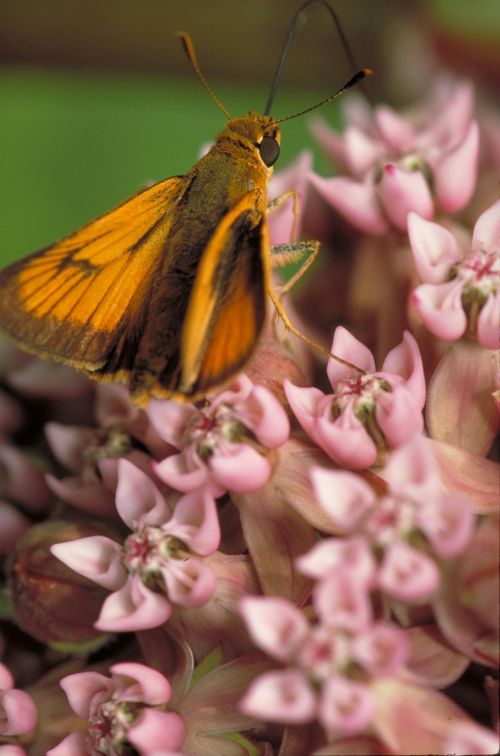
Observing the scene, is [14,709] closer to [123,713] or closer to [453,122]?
[123,713]

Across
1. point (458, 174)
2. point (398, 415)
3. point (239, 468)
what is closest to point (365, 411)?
point (398, 415)

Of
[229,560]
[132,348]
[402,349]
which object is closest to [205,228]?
[132,348]

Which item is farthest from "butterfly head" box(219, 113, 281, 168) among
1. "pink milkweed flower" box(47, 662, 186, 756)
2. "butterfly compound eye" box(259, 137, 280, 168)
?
"pink milkweed flower" box(47, 662, 186, 756)

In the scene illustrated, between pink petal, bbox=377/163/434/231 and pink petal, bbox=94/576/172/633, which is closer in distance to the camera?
pink petal, bbox=94/576/172/633

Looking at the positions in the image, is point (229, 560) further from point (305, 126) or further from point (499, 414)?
point (305, 126)

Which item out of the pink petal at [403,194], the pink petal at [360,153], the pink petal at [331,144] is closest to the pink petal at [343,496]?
the pink petal at [403,194]

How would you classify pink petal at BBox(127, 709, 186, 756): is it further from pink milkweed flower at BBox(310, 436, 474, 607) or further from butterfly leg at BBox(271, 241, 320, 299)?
butterfly leg at BBox(271, 241, 320, 299)
